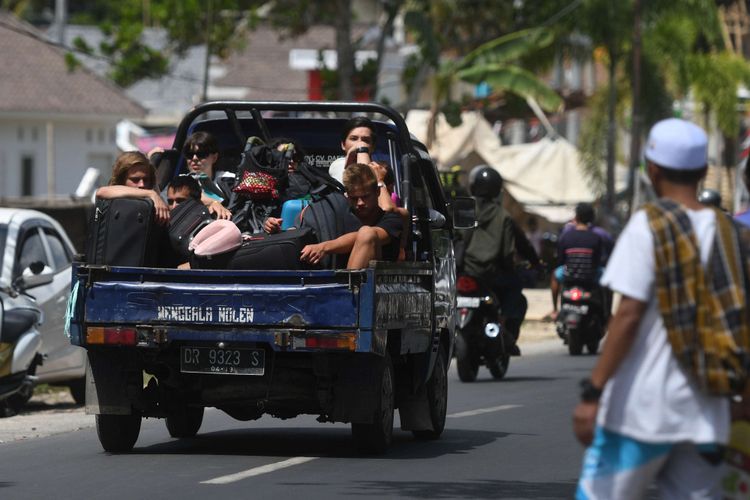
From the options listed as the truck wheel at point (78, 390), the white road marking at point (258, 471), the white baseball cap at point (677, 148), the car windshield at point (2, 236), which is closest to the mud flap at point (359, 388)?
the white road marking at point (258, 471)

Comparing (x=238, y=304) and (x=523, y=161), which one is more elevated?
(x=523, y=161)

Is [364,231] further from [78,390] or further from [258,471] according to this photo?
[78,390]

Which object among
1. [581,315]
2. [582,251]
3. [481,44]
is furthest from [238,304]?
[481,44]

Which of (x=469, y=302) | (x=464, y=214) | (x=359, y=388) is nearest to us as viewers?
(x=359, y=388)

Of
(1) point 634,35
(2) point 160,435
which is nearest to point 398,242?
(2) point 160,435

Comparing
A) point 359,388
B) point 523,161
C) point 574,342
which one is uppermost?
point 523,161

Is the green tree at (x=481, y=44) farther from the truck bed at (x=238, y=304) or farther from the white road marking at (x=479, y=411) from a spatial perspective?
the truck bed at (x=238, y=304)

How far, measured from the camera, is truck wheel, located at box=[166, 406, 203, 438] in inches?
486

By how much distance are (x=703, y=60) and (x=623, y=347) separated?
142 ft

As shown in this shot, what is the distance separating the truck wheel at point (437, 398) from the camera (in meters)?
12.3

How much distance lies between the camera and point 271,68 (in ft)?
211

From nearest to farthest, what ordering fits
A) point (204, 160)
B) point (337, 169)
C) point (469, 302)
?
point (204, 160)
point (337, 169)
point (469, 302)

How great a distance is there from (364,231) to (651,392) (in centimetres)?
531

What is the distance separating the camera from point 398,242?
11.6 meters
